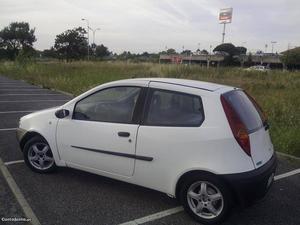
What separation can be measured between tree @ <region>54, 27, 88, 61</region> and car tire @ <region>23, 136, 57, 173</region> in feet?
240

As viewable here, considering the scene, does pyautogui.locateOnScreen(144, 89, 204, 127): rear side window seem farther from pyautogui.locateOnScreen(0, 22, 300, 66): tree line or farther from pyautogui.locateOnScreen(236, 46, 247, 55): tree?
pyautogui.locateOnScreen(236, 46, 247, 55): tree

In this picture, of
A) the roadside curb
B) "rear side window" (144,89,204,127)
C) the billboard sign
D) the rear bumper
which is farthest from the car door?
the billboard sign

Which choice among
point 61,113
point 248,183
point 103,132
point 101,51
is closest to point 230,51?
point 101,51

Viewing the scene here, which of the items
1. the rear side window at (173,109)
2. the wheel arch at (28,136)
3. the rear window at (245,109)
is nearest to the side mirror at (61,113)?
the wheel arch at (28,136)

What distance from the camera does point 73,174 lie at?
206 inches

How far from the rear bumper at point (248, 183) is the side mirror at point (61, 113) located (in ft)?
7.50

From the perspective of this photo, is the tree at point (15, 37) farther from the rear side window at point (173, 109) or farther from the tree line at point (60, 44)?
the rear side window at point (173, 109)

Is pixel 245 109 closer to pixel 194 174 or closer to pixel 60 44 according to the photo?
pixel 194 174

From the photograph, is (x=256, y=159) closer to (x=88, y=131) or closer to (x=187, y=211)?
(x=187, y=211)

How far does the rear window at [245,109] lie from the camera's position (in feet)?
13.1

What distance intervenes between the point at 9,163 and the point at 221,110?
355 cm

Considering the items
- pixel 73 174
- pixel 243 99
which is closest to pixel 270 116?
pixel 243 99

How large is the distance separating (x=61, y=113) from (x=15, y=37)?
276ft

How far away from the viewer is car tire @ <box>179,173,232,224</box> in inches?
148
